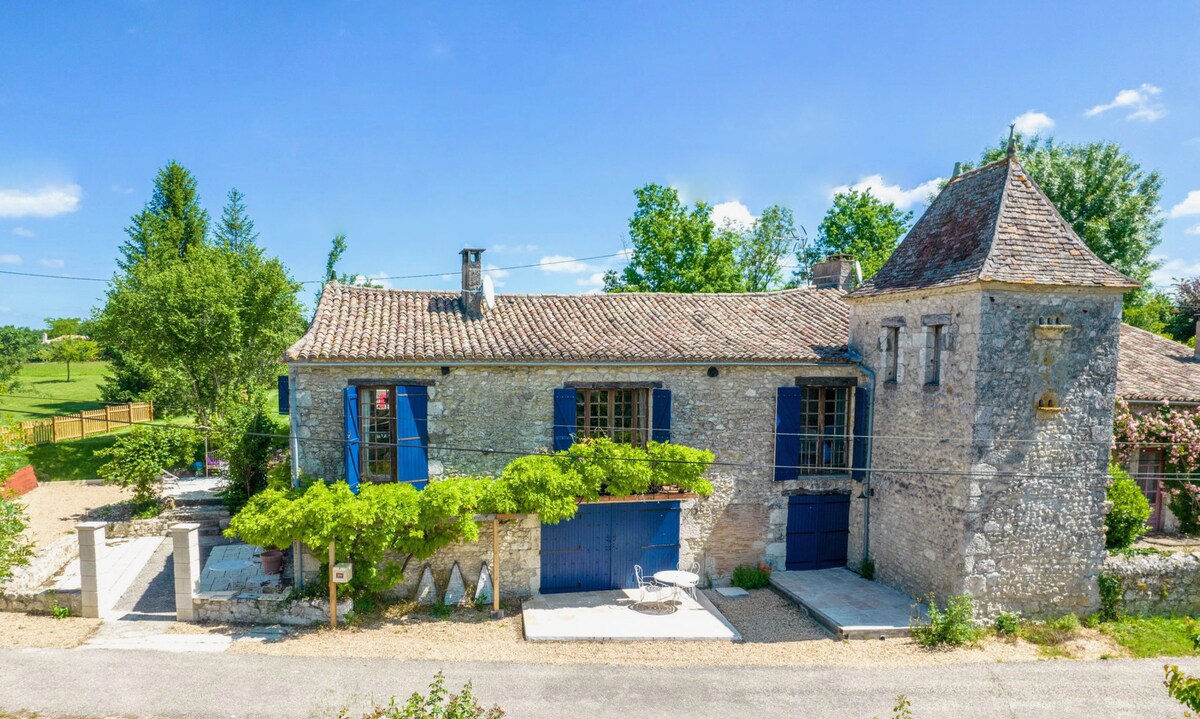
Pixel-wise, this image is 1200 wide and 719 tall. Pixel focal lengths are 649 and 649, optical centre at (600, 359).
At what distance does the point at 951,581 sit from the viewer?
11906 millimetres

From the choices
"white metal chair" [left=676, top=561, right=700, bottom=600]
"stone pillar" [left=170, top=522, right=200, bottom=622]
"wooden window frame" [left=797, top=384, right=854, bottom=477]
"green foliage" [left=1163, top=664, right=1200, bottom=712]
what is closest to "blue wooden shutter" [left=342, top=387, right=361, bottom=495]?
"stone pillar" [left=170, top=522, right=200, bottom=622]

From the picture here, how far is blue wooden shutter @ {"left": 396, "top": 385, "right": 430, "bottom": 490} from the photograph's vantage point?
40.2 ft

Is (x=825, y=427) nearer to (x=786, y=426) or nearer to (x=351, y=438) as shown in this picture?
(x=786, y=426)

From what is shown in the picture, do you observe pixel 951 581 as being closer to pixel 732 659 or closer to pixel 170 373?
pixel 732 659

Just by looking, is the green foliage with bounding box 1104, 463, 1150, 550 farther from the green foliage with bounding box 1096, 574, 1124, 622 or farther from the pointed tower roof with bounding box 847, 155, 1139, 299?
the pointed tower roof with bounding box 847, 155, 1139, 299

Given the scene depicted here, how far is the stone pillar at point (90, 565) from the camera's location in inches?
466

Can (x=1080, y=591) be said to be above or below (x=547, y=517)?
below

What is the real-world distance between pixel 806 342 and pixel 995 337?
156 inches

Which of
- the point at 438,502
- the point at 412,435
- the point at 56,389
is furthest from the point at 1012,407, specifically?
the point at 56,389

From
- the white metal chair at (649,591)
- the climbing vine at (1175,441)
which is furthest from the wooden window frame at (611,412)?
the climbing vine at (1175,441)

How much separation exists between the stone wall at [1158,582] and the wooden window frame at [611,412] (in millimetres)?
9207

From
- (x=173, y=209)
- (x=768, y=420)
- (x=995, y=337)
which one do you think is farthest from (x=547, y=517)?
(x=173, y=209)

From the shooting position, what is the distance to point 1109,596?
1229 cm

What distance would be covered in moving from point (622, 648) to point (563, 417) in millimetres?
4421
